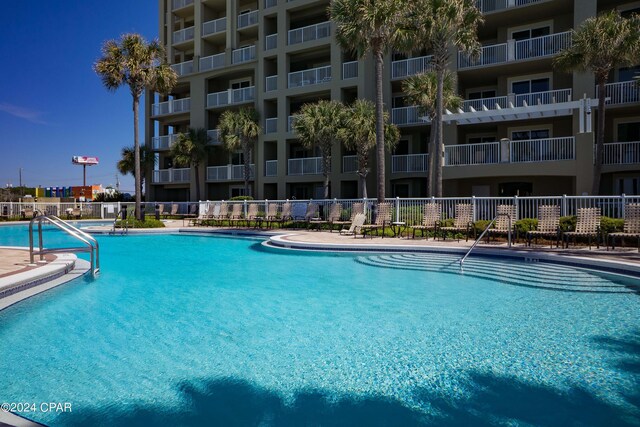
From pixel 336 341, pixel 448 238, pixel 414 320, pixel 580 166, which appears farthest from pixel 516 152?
pixel 336 341

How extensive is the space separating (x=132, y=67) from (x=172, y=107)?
1253 centimetres

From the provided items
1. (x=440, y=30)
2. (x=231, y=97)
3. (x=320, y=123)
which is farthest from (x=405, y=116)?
(x=231, y=97)

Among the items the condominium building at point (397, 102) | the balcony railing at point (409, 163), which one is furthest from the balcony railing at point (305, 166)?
the balcony railing at point (409, 163)

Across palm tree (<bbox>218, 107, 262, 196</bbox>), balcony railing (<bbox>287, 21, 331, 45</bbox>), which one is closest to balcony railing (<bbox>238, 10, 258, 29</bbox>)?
balcony railing (<bbox>287, 21, 331, 45</bbox>)

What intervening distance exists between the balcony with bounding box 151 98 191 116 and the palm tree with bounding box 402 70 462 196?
19.9 m

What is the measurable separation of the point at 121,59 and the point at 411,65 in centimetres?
1643

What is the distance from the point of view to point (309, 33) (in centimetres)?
2950

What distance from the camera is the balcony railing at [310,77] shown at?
28773 millimetres

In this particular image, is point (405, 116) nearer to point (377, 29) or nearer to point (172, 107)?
point (377, 29)

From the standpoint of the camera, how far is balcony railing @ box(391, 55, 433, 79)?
2525 cm

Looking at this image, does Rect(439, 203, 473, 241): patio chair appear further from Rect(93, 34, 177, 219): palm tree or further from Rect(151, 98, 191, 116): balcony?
Rect(151, 98, 191, 116): balcony

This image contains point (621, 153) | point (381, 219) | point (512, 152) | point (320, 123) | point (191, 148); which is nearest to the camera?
point (381, 219)

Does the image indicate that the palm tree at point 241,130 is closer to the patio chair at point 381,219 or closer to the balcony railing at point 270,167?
the balcony railing at point 270,167

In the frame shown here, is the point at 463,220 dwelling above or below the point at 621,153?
below
